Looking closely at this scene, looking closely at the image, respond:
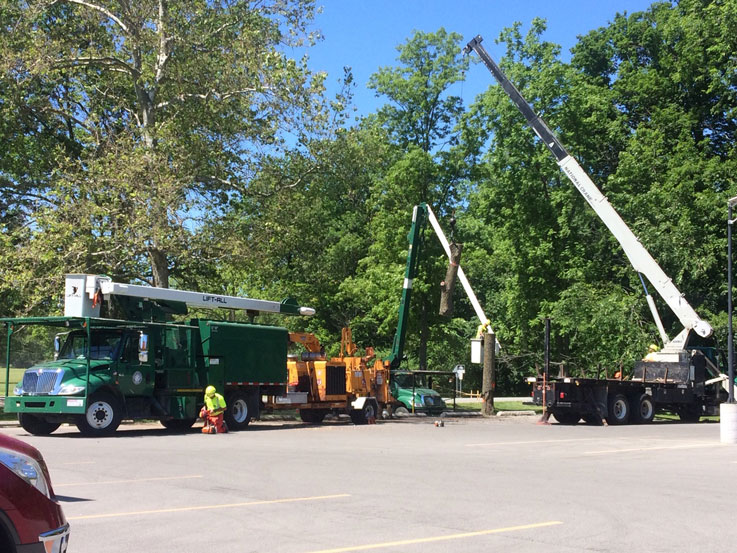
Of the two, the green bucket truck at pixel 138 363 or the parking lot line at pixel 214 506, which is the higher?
the green bucket truck at pixel 138 363

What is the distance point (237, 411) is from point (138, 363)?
157 inches

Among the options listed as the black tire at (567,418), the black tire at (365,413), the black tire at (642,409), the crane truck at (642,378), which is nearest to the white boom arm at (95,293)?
the black tire at (365,413)

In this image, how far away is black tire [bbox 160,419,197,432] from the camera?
25.4 m

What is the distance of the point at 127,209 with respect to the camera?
29.7m

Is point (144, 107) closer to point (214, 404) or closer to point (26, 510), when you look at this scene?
point (214, 404)

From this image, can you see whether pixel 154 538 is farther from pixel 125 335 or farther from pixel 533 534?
pixel 125 335

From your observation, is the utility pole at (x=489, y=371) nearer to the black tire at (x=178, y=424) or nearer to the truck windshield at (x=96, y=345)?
the black tire at (x=178, y=424)

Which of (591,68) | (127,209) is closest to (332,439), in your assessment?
(127,209)

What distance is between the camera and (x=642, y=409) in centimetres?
3288

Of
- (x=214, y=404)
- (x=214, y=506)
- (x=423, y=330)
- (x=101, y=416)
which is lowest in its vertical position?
(x=214, y=506)

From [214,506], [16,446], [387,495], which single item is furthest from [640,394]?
[16,446]

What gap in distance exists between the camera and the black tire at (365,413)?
29797 mm

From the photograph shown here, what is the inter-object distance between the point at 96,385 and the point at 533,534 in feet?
50.7

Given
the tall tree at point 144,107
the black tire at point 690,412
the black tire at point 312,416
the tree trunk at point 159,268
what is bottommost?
the black tire at point 690,412
